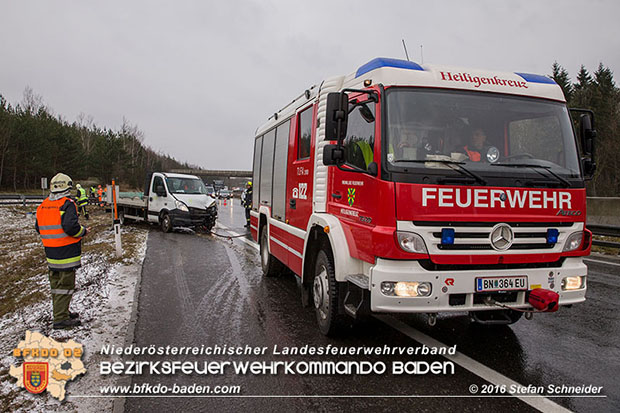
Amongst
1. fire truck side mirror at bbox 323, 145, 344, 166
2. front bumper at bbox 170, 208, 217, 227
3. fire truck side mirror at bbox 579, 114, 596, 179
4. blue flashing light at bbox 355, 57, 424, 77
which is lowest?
front bumper at bbox 170, 208, 217, 227

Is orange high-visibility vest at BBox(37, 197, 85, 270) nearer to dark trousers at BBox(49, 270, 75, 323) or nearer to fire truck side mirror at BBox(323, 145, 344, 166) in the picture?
dark trousers at BBox(49, 270, 75, 323)

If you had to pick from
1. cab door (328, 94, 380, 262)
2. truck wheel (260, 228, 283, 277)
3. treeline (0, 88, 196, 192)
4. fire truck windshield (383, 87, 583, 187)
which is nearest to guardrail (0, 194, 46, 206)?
treeline (0, 88, 196, 192)

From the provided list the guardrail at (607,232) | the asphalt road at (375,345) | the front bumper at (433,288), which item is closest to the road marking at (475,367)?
the asphalt road at (375,345)

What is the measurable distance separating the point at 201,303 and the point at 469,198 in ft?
13.5

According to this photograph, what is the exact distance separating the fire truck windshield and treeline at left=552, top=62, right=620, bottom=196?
2531 centimetres

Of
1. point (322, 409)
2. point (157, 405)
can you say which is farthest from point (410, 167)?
point (157, 405)

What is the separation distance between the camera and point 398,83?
3.98 meters

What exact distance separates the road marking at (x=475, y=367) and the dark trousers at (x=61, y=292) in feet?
12.2

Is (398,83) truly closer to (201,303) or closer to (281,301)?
(281,301)

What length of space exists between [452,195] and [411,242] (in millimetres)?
551

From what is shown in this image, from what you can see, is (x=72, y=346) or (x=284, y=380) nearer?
(x=284, y=380)

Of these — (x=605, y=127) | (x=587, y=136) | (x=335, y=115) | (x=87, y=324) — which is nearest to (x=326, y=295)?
(x=335, y=115)

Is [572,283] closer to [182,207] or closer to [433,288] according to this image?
[433,288]

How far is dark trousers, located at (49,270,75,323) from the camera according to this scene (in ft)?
16.0
